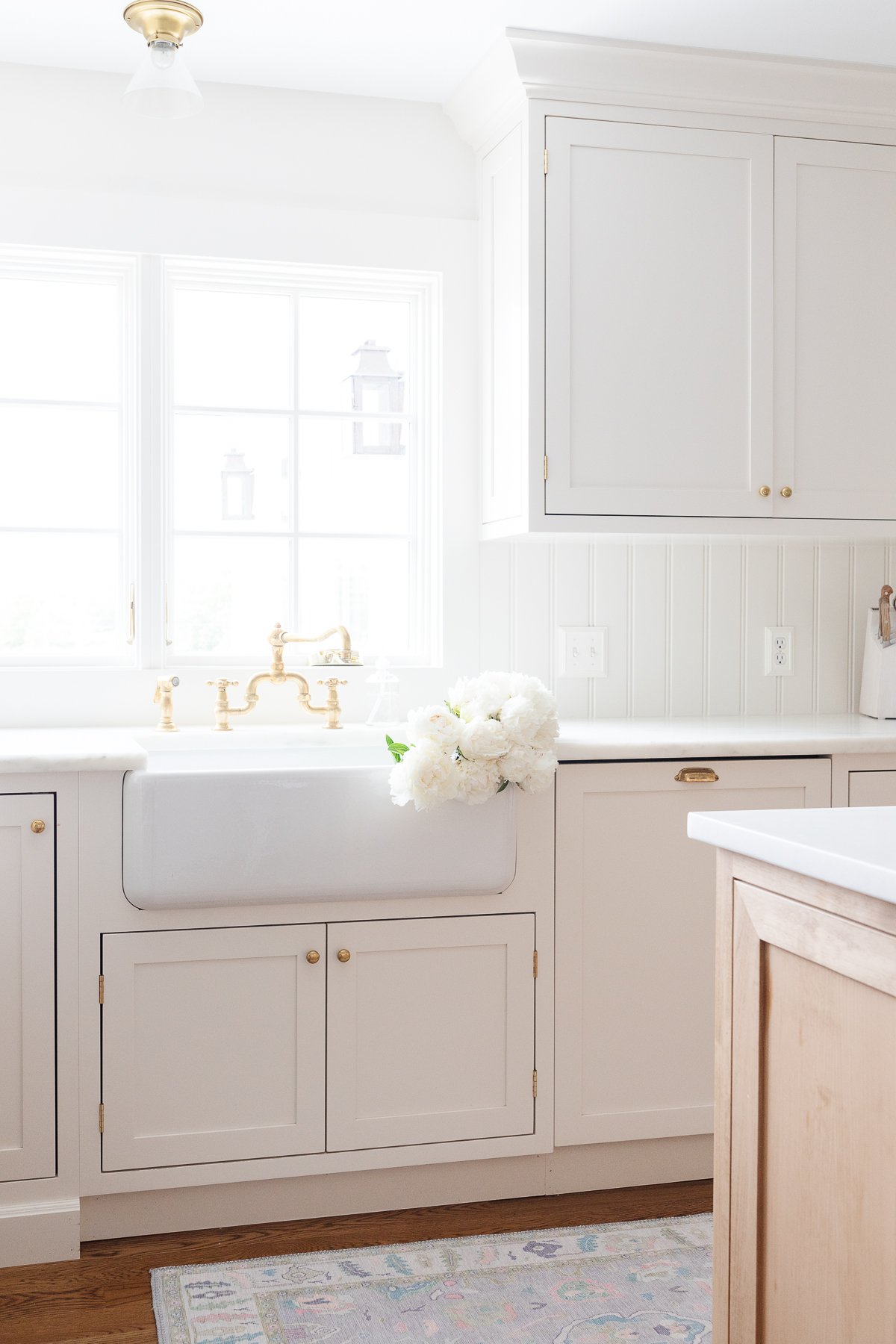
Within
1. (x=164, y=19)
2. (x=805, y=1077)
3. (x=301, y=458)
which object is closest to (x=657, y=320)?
(x=301, y=458)

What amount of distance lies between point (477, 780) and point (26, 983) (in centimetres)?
84

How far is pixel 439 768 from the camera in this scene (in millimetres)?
2047

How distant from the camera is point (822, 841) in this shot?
1071 millimetres

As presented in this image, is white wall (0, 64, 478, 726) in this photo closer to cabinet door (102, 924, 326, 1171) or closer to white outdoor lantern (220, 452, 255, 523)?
white outdoor lantern (220, 452, 255, 523)

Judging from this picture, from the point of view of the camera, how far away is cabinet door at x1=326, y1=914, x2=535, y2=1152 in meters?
2.18

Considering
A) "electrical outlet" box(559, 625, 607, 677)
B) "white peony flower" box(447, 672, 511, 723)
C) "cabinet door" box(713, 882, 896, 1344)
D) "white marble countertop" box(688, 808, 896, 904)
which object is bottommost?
"cabinet door" box(713, 882, 896, 1344)

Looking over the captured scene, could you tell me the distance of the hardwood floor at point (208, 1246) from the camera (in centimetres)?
188

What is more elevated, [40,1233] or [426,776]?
[426,776]

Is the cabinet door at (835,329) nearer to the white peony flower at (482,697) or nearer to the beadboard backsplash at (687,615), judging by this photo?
the beadboard backsplash at (687,615)

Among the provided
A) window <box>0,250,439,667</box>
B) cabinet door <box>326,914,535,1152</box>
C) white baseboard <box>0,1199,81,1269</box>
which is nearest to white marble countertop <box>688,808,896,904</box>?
cabinet door <box>326,914,535,1152</box>

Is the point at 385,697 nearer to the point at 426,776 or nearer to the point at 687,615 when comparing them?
the point at 426,776

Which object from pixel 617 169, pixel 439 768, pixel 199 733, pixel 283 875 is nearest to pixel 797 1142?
pixel 439 768

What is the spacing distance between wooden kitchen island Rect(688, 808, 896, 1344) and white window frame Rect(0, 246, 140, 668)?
1756 millimetres

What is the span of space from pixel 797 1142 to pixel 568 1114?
124 centimetres
